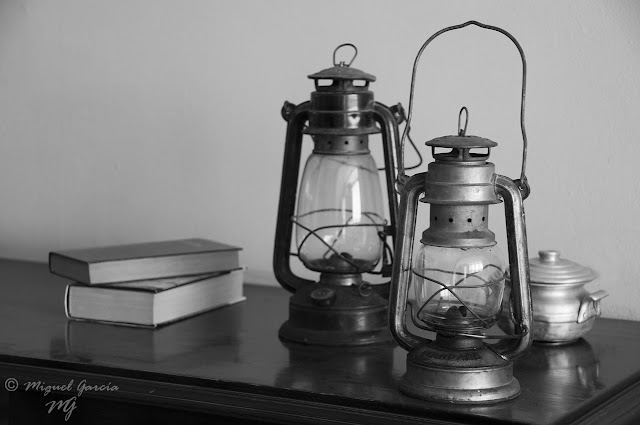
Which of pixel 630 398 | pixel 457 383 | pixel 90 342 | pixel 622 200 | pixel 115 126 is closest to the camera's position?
pixel 457 383

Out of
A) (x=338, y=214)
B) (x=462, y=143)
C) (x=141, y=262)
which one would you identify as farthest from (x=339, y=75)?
(x=141, y=262)

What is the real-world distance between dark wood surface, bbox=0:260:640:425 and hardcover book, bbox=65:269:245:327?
0.02 metres

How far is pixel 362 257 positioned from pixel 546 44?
0.48m

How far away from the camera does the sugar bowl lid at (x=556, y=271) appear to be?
1.55 metres

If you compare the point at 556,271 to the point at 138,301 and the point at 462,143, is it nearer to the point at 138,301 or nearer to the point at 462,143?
the point at 462,143

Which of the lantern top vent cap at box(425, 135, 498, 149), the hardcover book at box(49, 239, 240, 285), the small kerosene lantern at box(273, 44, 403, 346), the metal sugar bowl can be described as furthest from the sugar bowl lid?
the hardcover book at box(49, 239, 240, 285)

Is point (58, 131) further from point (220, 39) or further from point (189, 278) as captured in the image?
point (189, 278)

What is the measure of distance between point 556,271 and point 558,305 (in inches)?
2.0

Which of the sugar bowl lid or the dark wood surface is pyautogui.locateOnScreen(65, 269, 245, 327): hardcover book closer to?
the dark wood surface

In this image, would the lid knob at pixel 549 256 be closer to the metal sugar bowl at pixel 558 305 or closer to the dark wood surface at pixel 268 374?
the metal sugar bowl at pixel 558 305

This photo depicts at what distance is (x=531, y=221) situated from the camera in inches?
71.9

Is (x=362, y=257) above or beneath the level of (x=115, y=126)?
beneath

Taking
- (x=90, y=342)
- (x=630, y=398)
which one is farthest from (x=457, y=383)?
(x=90, y=342)

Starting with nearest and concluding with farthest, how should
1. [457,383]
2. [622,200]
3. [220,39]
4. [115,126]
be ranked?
[457,383], [622,200], [220,39], [115,126]
